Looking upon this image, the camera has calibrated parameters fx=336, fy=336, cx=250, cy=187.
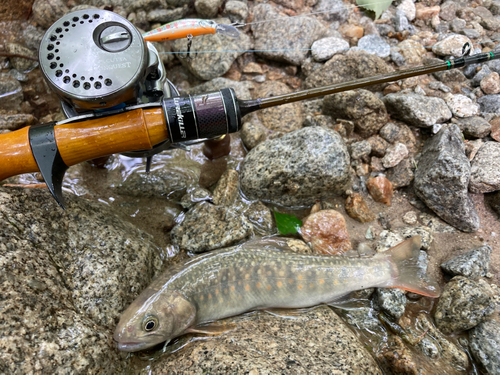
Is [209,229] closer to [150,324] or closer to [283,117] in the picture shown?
[150,324]

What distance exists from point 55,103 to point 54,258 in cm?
238

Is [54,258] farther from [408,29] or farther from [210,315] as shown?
[408,29]

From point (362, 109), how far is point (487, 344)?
247 cm

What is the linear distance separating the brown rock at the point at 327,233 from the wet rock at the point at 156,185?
1.32 m

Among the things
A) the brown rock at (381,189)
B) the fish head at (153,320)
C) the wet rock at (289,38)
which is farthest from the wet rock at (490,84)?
the fish head at (153,320)

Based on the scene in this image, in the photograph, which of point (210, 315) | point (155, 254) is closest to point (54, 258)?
point (155, 254)

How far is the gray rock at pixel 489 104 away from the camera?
12.8 ft

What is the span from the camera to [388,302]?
109 inches

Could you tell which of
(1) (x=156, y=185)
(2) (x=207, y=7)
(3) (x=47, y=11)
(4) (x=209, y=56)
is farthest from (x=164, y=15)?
(1) (x=156, y=185)

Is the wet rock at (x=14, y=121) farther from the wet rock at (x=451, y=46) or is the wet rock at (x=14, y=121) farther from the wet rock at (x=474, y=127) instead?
the wet rock at (x=451, y=46)

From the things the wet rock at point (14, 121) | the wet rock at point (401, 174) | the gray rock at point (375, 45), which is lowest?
the wet rock at point (401, 174)

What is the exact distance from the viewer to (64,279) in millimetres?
2359

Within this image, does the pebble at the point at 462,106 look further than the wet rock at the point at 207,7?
No

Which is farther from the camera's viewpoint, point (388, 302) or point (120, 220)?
point (120, 220)
